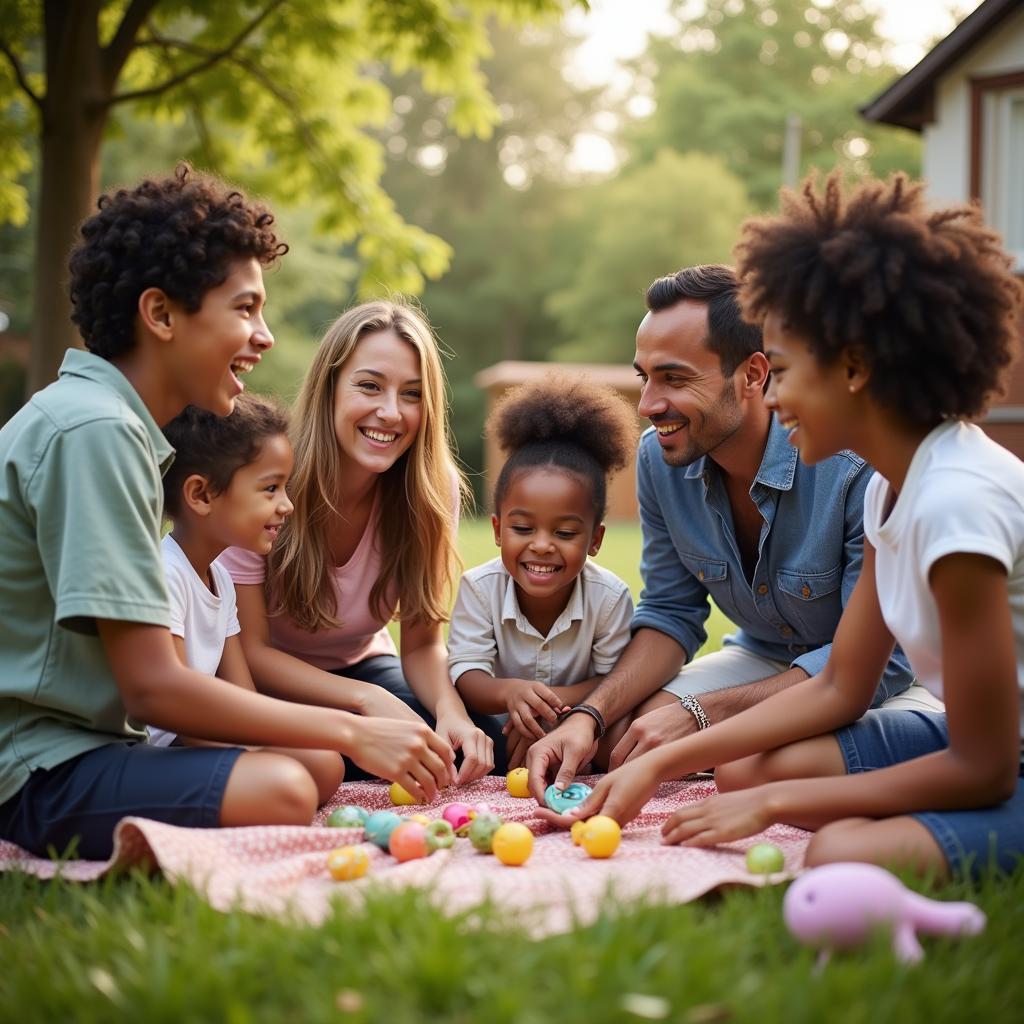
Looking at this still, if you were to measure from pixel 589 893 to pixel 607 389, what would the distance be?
2473 millimetres

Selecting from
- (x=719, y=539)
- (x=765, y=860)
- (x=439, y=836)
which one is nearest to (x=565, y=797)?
(x=439, y=836)

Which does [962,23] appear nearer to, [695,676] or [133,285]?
[695,676]

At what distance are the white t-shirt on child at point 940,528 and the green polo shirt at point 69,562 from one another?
177 cm

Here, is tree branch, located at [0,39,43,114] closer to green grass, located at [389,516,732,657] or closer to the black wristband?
green grass, located at [389,516,732,657]

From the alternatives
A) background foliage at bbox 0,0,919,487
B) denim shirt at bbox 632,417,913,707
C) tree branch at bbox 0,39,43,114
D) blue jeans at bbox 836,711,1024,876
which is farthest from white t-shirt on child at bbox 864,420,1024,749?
background foliage at bbox 0,0,919,487

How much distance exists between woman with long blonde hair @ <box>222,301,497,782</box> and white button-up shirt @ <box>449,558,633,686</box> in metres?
0.11

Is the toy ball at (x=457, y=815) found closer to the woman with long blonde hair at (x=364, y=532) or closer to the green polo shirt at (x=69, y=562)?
the woman with long blonde hair at (x=364, y=532)

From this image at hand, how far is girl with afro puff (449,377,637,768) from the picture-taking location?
14.0 feet

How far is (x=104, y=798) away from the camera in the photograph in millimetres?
2969

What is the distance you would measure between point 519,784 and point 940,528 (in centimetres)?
179

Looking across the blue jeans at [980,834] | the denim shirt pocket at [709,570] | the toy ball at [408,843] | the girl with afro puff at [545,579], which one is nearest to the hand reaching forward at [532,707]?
the girl with afro puff at [545,579]

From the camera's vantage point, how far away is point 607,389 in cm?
478

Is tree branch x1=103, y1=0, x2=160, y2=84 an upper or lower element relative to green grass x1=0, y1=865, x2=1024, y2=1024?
upper

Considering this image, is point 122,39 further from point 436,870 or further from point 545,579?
point 436,870
